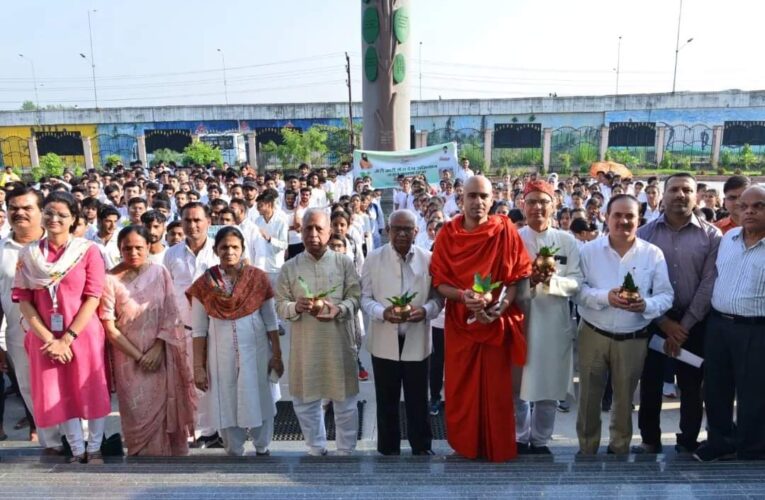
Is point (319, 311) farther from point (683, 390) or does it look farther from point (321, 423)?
point (683, 390)

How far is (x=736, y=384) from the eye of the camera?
10.0 ft

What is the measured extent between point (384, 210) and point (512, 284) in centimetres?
745

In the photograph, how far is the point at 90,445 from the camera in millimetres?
3191

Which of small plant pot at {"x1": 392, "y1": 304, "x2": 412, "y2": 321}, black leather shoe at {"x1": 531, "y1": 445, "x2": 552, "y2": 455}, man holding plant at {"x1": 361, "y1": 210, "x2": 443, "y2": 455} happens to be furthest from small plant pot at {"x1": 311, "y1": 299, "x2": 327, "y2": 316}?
black leather shoe at {"x1": 531, "y1": 445, "x2": 552, "y2": 455}

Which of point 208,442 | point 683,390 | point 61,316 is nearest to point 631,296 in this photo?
point 683,390

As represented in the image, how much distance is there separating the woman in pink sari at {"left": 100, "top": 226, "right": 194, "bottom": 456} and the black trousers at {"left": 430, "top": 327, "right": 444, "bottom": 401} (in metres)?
2.00

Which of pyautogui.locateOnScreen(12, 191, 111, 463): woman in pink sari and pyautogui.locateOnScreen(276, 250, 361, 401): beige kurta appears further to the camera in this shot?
pyautogui.locateOnScreen(276, 250, 361, 401): beige kurta

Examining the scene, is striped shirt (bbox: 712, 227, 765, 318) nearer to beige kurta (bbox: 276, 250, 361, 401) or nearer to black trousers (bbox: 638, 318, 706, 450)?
black trousers (bbox: 638, 318, 706, 450)

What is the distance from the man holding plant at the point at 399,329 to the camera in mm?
3264

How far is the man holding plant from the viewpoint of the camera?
3264 millimetres

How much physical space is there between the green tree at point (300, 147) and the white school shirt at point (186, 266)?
72.2 feet

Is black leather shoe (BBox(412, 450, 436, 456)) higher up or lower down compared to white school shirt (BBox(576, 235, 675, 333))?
lower down

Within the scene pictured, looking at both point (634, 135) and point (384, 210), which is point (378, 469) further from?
point (634, 135)

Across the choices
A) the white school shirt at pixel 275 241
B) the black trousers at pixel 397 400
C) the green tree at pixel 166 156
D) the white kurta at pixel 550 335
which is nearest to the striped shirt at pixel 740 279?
the white kurta at pixel 550 335
